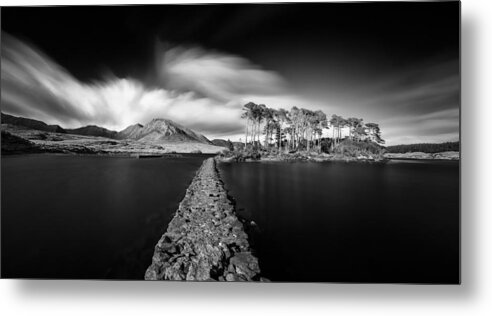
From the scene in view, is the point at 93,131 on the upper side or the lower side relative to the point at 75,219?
upper

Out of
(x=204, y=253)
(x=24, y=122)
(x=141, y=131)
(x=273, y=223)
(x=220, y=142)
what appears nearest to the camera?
(x=204, y=253)

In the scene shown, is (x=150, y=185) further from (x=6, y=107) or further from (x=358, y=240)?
(x=358, y=240)

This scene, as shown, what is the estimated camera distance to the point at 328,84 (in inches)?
111

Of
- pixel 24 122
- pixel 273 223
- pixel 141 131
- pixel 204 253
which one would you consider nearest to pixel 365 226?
pixel 273 223

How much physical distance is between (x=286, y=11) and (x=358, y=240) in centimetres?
298

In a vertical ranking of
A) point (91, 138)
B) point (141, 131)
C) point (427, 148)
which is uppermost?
point (141, 131)

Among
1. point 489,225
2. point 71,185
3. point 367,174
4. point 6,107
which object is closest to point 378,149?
point 367,174

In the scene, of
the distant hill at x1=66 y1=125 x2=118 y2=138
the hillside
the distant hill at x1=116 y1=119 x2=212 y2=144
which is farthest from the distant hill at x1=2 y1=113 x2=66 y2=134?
the distant hill at x1=116 y1=119 x2=212 y2=144

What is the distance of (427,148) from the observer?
8.97 ft

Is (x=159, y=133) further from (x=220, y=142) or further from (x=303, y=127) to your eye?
(x=303, y=127)

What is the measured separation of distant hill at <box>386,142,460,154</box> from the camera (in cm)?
261

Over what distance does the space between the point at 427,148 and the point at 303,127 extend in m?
1.55

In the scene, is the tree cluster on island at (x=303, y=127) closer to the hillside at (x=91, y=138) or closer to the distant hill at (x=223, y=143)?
the distant hill at (x=223, y=143)

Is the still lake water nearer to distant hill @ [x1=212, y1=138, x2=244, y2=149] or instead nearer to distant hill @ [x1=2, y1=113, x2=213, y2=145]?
distant hill @ [x1=2, y1=113, x2=213, y2=145]
